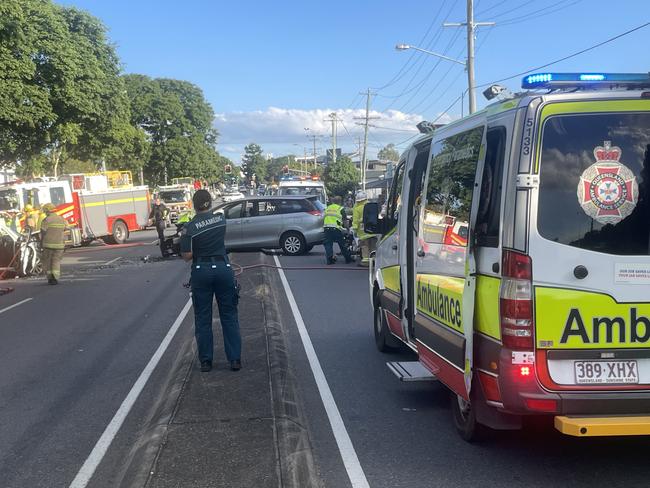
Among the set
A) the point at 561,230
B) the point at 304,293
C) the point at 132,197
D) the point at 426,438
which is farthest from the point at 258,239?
the point at 561,230

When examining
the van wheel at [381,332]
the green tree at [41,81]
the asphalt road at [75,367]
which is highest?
the green tree at [41,81]

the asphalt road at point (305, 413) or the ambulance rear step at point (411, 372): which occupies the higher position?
the ambulance rear step at point (411, 372)

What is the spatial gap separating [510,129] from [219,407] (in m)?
3.21

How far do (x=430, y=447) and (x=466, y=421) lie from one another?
1.08ft

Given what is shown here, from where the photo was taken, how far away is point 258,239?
66.1 feet

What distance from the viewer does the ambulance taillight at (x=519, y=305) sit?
4.08 meters

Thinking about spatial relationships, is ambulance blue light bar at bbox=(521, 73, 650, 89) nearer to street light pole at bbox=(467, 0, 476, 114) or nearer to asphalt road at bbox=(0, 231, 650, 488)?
asphalt road at bbox=(0, 231, 650, 488)

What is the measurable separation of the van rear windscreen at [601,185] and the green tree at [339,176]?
6341 cm

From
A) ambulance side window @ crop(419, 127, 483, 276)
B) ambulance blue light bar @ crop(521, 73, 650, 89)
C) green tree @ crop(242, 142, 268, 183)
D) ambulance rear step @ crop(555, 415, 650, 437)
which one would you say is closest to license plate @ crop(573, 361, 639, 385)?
ambulance rear step @ crop(555, 415, 650, 437)

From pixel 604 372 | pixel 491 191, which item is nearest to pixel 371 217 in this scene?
pixel 491 191

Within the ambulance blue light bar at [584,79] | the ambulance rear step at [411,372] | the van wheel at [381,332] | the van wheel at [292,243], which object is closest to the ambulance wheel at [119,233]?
the van wheel at [292,243]

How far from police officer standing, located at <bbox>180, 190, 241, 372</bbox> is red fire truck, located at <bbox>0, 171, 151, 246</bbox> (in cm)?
1697

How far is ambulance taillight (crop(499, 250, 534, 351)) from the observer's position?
4082mm

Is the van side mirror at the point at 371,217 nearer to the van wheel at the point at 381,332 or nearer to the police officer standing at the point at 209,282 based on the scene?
the van wheel at the point at 381,332
